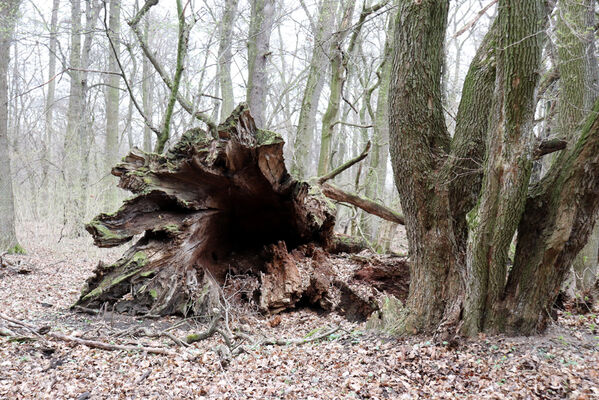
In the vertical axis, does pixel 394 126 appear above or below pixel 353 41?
below

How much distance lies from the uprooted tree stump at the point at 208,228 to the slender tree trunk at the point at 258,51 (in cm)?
317

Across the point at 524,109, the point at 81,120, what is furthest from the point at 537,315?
the point at 81,120

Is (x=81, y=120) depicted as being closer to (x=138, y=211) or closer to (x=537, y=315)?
(x=138, y=211)

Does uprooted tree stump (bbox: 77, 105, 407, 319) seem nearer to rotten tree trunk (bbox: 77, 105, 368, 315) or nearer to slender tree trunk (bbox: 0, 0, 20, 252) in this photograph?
rotten tree trunk (bbox: 77, 105, 368, 315)

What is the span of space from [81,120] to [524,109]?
46.7 ft

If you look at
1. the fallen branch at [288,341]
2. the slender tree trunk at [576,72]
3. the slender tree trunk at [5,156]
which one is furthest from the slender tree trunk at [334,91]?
the slender tree trunk at [5,156]

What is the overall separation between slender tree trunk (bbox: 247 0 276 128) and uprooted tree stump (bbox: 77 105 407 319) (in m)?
3.17

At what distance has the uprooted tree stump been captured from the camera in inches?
201

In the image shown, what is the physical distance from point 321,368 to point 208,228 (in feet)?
9.58

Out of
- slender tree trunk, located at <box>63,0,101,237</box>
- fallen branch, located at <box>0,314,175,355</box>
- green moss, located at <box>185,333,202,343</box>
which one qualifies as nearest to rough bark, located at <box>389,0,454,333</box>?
green moss, located at <box>185,333,202,343</box>

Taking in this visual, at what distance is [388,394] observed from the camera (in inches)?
122

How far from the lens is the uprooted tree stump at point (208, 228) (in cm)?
510

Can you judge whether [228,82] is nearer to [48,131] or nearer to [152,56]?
[152,56]

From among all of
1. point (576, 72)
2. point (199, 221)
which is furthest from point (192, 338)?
point (576, 72)
